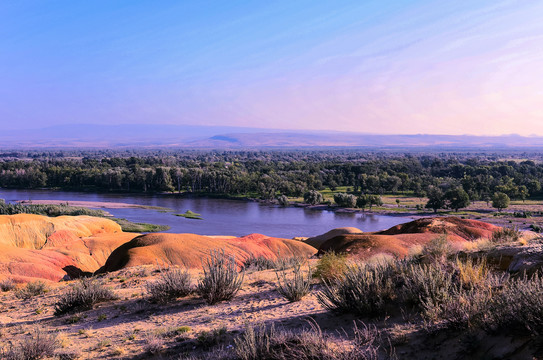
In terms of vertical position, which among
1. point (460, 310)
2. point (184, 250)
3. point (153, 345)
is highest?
point (460, 310)

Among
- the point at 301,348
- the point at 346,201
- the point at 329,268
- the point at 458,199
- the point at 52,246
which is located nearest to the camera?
the point at 301,348

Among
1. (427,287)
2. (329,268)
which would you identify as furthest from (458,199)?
(427,287)

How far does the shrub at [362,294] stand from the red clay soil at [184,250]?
10196mm

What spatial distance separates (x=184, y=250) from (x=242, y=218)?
1458 inches

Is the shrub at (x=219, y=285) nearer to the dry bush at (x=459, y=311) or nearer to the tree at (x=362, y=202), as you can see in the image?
the dry bush at (x=459, y=311)

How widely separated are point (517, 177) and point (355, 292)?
312 feet

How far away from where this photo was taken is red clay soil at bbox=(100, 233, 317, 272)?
17578 millimetres

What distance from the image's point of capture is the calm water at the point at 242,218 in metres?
47.7

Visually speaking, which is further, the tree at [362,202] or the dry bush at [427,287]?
the tree at [362,202]

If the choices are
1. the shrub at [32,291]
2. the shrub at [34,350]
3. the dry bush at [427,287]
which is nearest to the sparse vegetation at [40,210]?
the shrub at [32,291]

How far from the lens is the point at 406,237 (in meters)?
19.6

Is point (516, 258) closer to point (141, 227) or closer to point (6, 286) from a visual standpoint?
point (6, 286)

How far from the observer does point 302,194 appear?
78.2 metres

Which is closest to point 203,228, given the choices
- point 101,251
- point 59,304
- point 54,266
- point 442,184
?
point 101,251
